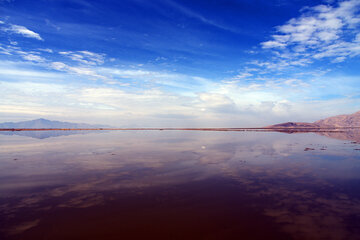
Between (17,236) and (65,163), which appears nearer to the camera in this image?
(17,236)

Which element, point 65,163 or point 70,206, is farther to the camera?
point 65,163

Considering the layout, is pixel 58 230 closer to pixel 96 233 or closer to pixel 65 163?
pixel 96 233

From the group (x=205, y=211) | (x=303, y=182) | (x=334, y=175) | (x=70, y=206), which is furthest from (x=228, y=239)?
(x=334, y=175)

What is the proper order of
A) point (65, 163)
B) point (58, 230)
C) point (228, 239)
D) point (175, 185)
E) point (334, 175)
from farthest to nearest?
point (65, 163) < point (334, 175) < point (175, 185) < point (58, 230) < point (228, 239)

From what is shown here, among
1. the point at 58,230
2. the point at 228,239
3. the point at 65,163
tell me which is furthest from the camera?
the point at 65,163

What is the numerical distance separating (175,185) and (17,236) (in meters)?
6.96

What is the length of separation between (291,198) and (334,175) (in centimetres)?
636

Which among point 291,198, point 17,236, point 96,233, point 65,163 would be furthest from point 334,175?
point 65,163

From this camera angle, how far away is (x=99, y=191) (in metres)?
10.1

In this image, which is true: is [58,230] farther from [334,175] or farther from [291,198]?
[334,175]

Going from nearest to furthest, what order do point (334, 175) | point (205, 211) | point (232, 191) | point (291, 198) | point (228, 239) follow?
point (228, 239)
point (205, 211)
point (291, 198)
point (232, 191)
point (334, 175)

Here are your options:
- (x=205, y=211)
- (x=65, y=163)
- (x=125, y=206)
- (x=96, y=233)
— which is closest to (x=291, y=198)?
(x=205, y=211)

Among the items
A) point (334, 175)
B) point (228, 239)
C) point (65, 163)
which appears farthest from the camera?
point (65, 163)

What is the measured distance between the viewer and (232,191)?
10.0 m
